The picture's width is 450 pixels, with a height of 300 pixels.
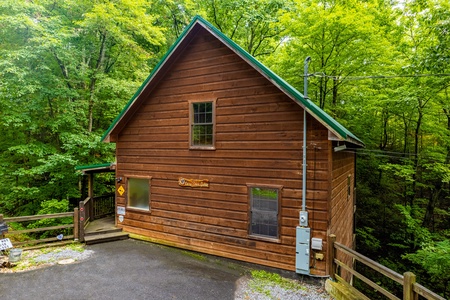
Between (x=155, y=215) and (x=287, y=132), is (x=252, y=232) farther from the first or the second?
(x=155, y=215)

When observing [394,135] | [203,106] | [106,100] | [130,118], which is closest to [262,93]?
[203,106]

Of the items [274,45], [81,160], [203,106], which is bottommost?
[81,160]

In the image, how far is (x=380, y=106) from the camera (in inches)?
562

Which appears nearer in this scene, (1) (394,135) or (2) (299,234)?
(2) (299,234)

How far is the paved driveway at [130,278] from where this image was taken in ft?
18.2

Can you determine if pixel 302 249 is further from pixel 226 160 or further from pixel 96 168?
pixel 96 168

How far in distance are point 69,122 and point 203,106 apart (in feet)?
23.6

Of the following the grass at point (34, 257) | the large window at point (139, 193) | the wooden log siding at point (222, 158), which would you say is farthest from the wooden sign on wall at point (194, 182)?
the grass at point (34, 257)

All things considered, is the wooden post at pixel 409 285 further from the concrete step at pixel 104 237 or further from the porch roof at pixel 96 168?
the porch roof at pixel 96 168

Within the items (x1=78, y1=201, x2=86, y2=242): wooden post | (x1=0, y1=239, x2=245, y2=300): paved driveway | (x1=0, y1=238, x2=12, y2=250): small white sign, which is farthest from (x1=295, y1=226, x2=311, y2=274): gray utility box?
(x1=0, y1=238, x2=12, y2=250): small white sign

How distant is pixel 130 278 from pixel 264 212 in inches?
145

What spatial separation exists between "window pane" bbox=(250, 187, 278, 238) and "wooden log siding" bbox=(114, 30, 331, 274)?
7.8 inches

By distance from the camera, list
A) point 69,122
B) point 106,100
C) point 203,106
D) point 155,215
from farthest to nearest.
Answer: point 106,100, point 69,122, point 155,215, point 203,106

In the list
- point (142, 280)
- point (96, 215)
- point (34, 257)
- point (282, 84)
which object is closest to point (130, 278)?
point (142, 280)
